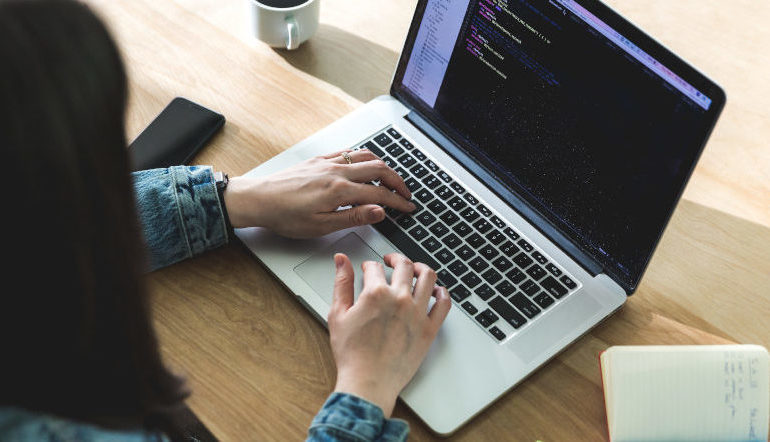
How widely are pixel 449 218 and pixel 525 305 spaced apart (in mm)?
152

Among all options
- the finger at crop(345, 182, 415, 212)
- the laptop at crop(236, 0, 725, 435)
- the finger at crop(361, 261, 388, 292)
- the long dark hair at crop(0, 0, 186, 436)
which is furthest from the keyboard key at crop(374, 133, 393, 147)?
the long dark hair at crop(0, 0, 186, 436)

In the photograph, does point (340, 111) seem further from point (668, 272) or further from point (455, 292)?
point (668, 272)

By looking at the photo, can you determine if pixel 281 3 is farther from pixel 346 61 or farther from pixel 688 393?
pixel 688 393

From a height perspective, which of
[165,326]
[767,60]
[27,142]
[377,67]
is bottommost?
[165,326]

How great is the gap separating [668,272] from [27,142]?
30.2 inches

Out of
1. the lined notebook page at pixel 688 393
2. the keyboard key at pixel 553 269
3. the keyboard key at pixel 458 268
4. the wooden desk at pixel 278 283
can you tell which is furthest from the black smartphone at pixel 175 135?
the lined notebook page at pixel 688 393

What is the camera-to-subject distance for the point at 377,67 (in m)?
1.20

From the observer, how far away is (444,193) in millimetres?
1005

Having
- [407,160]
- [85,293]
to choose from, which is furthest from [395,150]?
[85,293]

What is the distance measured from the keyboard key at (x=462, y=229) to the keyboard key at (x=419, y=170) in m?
0.09

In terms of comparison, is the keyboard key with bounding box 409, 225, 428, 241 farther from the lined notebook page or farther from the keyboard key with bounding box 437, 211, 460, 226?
the lined notebook page

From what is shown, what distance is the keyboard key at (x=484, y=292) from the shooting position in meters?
0.91

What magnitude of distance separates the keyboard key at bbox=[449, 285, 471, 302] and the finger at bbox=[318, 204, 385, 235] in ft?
0.41

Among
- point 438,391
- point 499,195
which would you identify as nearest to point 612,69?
point 499,195
